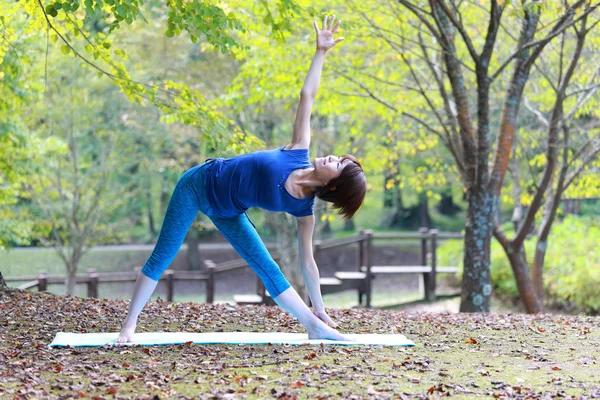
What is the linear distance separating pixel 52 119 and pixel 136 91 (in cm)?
937

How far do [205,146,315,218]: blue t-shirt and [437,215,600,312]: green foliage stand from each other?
8.51 metres

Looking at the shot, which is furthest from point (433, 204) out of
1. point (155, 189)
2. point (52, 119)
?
point (52, 119)

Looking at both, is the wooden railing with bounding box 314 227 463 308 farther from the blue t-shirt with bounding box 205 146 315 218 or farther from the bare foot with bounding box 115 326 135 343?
the blue t-shirt with bounding box 205 146 315 218

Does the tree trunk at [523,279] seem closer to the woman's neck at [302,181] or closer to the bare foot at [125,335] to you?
the woman's neck at [302,181]

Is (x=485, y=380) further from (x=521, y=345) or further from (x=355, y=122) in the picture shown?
(x=355, y=122)

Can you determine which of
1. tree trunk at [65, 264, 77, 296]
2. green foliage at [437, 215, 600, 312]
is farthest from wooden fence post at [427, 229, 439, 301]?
tree trunk at [65, 264, 77, 296]

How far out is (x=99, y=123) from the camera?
667 inches

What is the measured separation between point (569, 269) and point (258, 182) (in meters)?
9.45

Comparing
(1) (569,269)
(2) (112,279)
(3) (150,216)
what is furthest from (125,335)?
(3) (150,216)

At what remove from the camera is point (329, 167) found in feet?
13.2

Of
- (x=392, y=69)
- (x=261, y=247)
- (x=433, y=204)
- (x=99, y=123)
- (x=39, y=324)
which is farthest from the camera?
(x=433, y=204)

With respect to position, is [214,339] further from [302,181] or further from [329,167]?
[329,167]

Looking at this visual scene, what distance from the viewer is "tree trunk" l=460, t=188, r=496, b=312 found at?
310 inches

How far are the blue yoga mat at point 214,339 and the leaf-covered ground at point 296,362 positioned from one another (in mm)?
84
